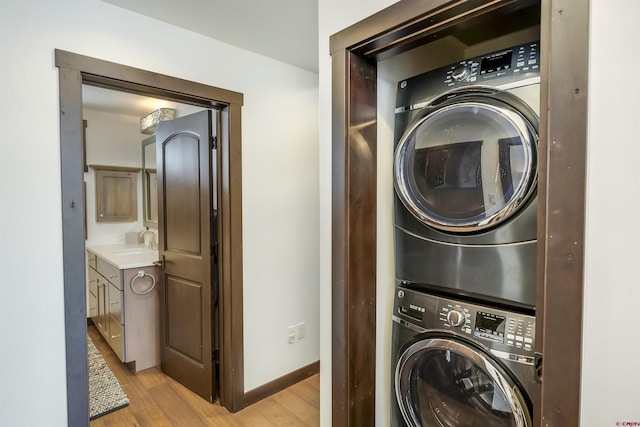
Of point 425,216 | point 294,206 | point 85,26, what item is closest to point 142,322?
point 294,206

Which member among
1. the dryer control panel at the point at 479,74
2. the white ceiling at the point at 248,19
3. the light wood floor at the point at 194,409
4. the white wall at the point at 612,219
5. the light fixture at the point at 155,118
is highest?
the white ceiling at the point at 248,19

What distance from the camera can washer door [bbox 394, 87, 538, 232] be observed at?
3.49 ft

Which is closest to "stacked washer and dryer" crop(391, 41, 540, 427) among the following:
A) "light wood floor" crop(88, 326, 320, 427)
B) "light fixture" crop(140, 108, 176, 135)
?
"light wood floor" crop(88, 326, 320, 427)

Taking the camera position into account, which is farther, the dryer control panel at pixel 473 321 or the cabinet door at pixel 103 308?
the cabinet door at pixel 103 308

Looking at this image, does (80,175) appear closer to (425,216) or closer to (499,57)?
(425,216)

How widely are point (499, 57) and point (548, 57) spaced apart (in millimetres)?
286

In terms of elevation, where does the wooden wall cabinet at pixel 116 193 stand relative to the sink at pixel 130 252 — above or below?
above

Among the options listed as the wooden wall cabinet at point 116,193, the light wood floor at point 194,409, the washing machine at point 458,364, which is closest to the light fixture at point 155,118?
the wooden wall cabinet at point 116,193

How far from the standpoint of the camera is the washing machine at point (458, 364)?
1072 mm

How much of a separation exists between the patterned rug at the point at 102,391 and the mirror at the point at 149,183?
5.00 ft

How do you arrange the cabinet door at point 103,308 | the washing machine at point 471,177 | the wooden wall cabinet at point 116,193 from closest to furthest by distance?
the washing machine at point 471,177 < the cabinet door at point 103,308 < the wooden wall cabinet at point 116,193

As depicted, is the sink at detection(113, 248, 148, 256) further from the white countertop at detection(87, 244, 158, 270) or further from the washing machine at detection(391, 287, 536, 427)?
the washing machine at detection(391, 287, 536, 427)

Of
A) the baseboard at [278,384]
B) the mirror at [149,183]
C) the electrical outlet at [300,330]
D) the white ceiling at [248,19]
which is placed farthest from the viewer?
the mirror at [149,183]

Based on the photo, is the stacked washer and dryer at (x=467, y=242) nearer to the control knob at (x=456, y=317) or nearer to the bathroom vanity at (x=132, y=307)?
the control knob at (x=456, y=317)
